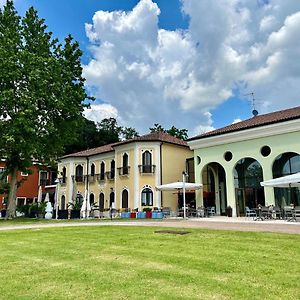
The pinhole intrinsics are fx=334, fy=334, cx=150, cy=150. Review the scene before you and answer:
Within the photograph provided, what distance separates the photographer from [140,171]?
32.6 m

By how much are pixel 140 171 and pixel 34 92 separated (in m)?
12.8

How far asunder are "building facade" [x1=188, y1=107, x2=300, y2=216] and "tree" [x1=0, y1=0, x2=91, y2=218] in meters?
11.1

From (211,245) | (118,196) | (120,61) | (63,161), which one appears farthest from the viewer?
(63,161)

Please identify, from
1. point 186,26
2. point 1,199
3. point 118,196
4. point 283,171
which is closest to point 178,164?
point 118,196

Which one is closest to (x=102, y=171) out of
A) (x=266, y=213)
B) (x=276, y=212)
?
(x=266, y=213)

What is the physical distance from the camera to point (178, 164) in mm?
34344

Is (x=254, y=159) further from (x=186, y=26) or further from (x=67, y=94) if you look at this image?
(x=67, y=94)

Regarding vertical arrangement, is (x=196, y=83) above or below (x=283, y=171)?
above

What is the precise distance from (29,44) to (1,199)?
78.6 feet

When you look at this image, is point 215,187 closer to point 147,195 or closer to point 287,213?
point 147,195

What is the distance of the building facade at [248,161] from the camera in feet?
77.1

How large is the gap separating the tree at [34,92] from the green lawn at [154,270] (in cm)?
1495

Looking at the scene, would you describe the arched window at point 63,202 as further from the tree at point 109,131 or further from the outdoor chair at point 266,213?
the outdoor chair at point 266,213

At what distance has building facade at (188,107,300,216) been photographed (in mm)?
23500
